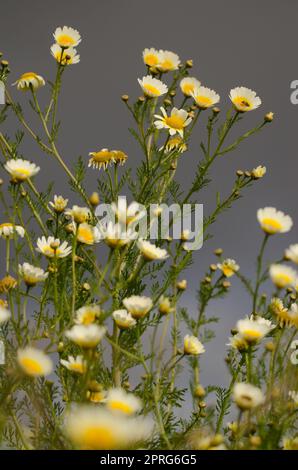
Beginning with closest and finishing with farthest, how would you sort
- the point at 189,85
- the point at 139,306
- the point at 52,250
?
the point at 139,306, the point at 52,250, the point at 189,85

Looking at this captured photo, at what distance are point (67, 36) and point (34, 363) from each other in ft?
6.48

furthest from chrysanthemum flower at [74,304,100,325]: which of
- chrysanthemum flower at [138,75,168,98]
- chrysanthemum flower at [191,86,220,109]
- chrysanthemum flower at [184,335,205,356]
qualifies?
chrysanthemum flower at [191,86,220,109]

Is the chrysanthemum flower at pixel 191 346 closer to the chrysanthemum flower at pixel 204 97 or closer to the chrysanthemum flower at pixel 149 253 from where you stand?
the chrysanthemum flower at pixel 149 253

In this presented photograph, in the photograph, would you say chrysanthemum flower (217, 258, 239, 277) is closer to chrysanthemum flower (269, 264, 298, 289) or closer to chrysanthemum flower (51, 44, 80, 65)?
chrysanthemum flower (269, 264, 298, 289)

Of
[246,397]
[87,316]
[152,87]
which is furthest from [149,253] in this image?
→ [152,87]

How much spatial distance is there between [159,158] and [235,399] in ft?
5.11

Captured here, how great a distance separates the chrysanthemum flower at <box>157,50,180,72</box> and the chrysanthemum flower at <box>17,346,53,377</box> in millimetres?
1767

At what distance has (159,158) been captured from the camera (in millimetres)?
2840

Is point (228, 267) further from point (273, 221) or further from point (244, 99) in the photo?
point (244, 99)

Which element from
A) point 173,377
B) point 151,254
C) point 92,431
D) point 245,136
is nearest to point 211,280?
point 151,254

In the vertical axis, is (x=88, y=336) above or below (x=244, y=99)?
below

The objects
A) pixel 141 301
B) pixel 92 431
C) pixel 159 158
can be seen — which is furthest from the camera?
pixel 159 158

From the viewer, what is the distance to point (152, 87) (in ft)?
9.12
